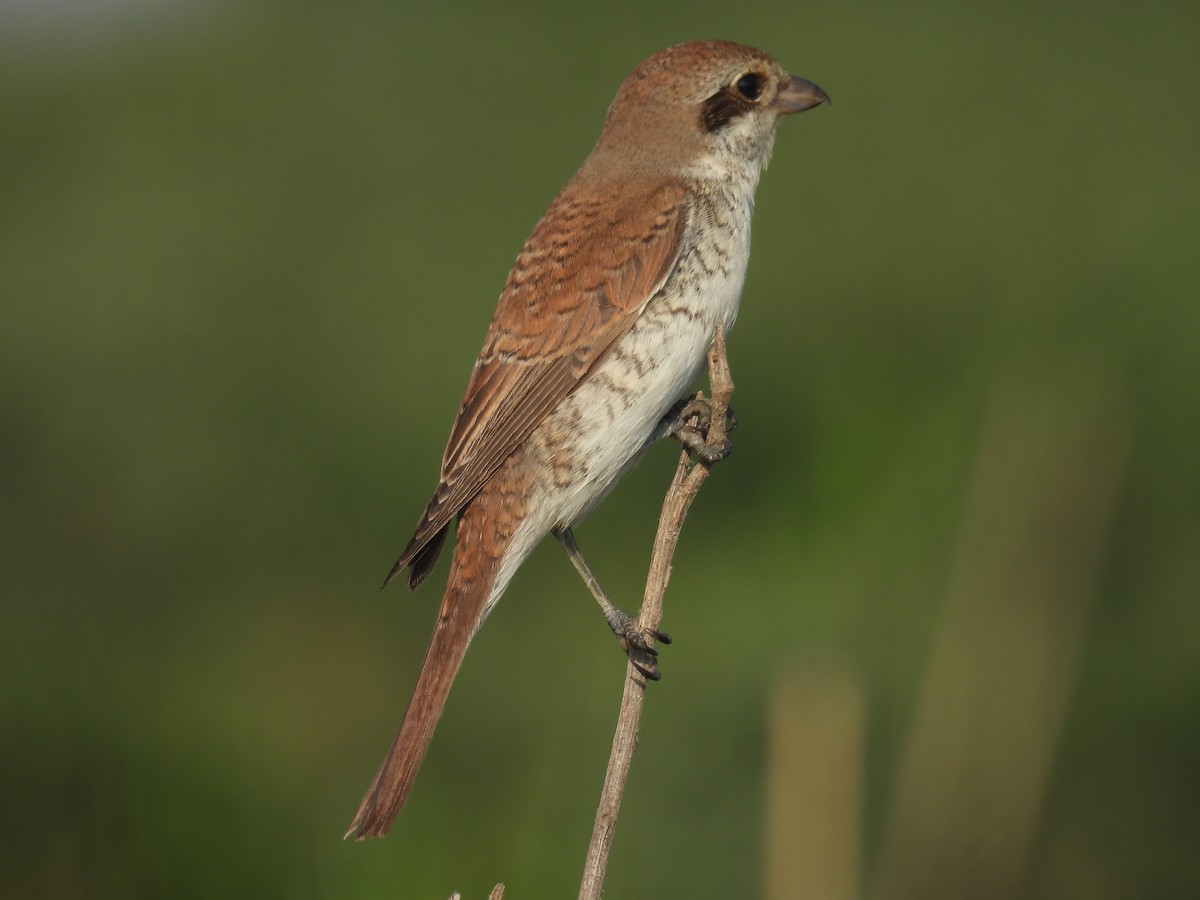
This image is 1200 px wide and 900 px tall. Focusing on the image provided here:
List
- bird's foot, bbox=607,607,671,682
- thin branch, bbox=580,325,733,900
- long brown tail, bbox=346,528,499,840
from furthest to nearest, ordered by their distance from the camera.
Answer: bird's foot, bbox=607,607,671,682
long brown tail, bbox=346,528,499,840
thin branch, bbox=580,325,733,900

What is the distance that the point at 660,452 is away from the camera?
5262 mm

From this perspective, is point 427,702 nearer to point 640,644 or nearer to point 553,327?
point 640,644

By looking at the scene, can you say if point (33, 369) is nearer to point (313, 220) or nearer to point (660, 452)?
point (313, 220)

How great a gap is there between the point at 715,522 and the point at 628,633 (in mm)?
1331

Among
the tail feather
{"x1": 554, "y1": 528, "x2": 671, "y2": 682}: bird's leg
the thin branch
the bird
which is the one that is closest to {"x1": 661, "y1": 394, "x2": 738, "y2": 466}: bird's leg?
the bird

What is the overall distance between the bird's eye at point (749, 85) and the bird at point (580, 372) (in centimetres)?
27

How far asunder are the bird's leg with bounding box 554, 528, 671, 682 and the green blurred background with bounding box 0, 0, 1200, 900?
453 millimetres

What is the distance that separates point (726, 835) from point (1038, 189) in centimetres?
334

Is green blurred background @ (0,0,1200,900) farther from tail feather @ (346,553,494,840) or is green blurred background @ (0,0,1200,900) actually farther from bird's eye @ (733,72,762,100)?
bird's eye @ (733,72,762,100)

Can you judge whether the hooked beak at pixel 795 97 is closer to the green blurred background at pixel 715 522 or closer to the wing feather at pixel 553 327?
the wing feather at pixel 553 327

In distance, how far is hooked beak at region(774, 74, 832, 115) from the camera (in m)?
3.83

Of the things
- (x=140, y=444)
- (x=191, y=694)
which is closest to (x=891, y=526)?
(x=191, y=694)

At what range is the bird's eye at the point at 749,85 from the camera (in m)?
3.79

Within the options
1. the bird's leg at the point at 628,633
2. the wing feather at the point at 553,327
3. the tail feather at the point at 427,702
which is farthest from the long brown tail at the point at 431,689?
the bird's leg at the point at 628,633
